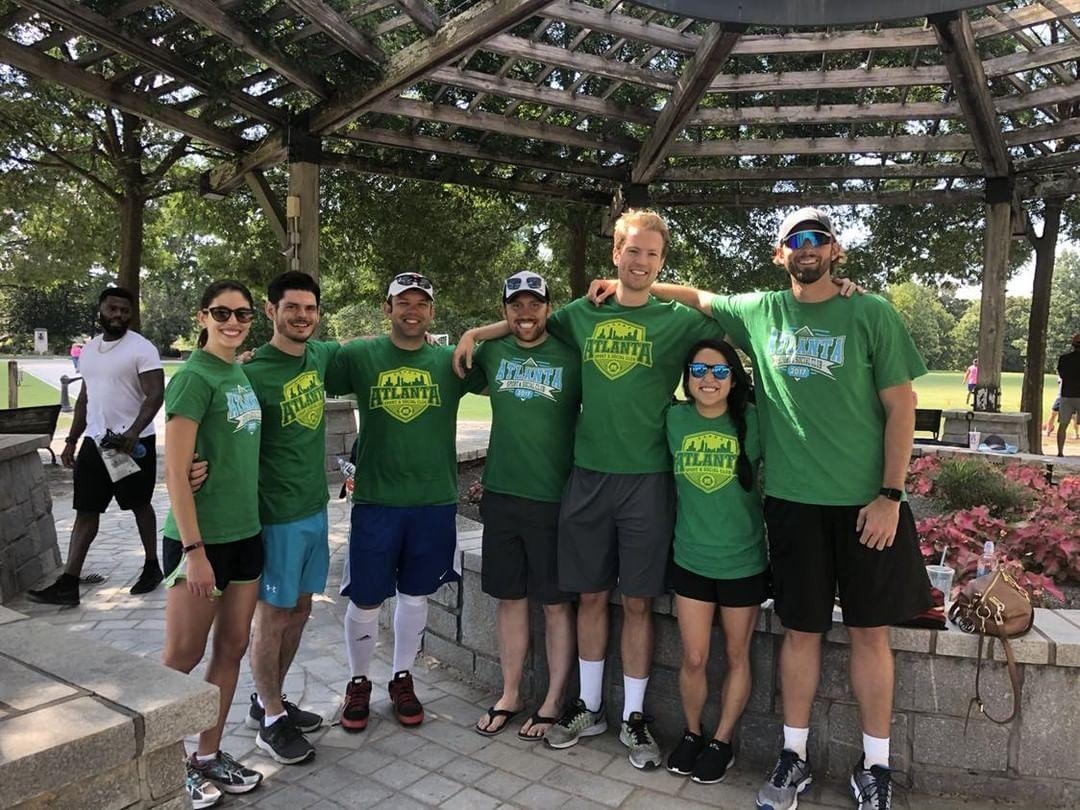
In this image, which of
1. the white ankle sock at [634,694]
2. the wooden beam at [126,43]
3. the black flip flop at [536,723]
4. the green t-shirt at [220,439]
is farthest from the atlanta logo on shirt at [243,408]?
the wooden beam at [126,43]

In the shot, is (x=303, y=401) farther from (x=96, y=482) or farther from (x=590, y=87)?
(x=590, y=87)

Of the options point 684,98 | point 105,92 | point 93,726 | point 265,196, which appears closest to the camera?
point 93,726

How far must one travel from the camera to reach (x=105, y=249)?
1368 centimetres

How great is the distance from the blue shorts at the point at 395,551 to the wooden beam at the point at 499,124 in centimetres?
461

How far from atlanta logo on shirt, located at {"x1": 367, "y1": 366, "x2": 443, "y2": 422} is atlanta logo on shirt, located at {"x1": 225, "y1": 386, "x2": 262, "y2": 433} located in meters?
0.52

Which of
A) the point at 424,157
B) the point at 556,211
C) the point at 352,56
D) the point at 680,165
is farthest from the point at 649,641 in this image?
the point at 556,211

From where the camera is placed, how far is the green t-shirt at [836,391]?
2.44 m

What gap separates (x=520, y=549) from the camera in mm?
3035

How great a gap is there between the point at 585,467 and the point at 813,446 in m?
0.85

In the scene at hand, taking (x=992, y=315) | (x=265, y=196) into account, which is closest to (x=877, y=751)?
(x=265, y=196)

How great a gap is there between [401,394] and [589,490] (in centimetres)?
88

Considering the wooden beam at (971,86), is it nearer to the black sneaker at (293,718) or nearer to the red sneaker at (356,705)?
the red sneaker at (356,705)

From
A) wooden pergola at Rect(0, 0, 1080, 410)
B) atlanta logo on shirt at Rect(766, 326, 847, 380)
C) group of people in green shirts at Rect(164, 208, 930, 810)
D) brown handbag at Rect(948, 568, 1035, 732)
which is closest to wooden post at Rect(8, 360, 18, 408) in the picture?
wooden pergola at Rect(0, 0, 1080, 410)

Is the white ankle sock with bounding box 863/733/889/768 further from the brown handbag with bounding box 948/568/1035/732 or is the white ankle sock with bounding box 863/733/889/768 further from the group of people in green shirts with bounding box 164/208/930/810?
the brown handbag with bounding box 948/568/1035/732
